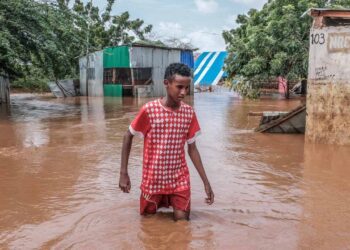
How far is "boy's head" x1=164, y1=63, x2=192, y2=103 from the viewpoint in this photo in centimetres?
329

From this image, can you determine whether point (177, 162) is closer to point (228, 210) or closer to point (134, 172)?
point (228, 210)

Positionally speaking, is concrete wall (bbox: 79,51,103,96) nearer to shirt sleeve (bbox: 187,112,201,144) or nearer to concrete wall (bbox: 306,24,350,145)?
concrete wall (bbox: 306,24,350,145)

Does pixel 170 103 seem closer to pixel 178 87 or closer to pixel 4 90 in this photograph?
pixel 178 87

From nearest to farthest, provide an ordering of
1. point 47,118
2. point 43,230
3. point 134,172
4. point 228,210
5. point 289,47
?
point 43,230 → point 228,210 → point 134,172 → point 47,118 → point 289,47

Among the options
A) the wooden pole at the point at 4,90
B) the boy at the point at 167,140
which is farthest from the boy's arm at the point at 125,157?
the wooden pole at the point at 4,90

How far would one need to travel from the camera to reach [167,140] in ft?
11.3

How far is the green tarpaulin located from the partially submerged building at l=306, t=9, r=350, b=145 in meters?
18.0

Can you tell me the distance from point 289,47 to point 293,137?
32.7ft

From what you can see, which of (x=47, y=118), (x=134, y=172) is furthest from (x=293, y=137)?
(x=47, y=118)

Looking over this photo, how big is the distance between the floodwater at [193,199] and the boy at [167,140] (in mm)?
363

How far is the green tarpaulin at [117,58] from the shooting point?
24781mm

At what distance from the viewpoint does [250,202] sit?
4555mm

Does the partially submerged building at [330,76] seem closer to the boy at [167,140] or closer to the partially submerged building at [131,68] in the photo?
the boy at [167,140]

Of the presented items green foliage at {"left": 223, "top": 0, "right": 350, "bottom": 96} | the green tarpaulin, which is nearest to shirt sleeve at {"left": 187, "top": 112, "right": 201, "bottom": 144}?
green foliage at {"left": 223, "top": 0, "right": 350, "bottom": 96}
